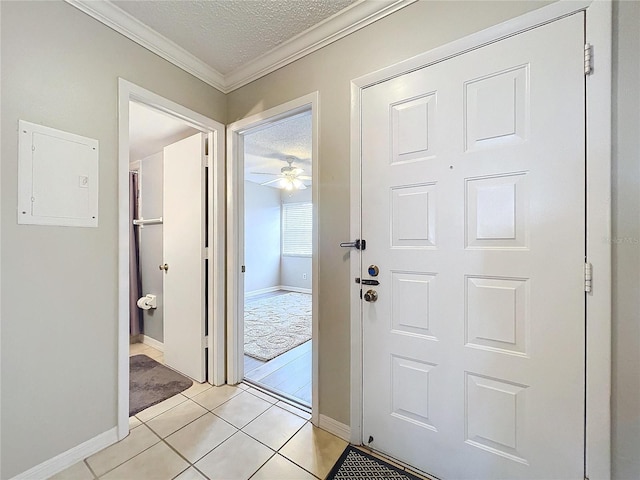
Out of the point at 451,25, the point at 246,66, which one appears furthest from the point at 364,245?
the point at 246,66

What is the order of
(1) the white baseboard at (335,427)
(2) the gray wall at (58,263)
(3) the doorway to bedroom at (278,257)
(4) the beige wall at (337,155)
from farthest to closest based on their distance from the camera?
Result: 1. (3) the doorway to bedroom at (278,257)
2. (1) the white baseboard at (335,427)
3. (4) the beige wall at (337,155)
4. (2) the gray wall at (58,263)

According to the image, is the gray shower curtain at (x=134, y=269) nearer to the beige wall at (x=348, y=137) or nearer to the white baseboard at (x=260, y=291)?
the beige wall at (x=348, y=137)

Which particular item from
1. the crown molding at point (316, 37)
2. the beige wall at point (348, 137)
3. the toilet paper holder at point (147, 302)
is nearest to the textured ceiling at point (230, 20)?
the crown molding at point (316, 37)

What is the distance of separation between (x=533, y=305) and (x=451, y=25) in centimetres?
135

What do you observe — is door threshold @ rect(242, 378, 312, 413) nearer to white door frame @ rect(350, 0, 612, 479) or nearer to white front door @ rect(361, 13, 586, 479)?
white front door @ rect(361, 13, 586, 479)

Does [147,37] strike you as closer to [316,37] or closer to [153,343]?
[316,37]

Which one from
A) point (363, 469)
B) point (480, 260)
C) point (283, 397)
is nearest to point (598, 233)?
point (480, 260)

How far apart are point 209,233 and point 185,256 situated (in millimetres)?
351

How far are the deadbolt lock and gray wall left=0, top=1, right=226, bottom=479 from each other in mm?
1505

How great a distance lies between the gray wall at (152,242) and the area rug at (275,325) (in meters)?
1.06

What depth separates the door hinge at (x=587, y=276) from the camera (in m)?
0.97

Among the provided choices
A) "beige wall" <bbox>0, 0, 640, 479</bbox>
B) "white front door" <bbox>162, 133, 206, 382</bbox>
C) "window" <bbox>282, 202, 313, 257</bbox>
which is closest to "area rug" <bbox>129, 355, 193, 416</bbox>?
"white front door" <bbox>162, 133, 206, 382</bbox>

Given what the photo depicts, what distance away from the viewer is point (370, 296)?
4.77ft

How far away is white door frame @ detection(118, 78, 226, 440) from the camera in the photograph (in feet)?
5.10
